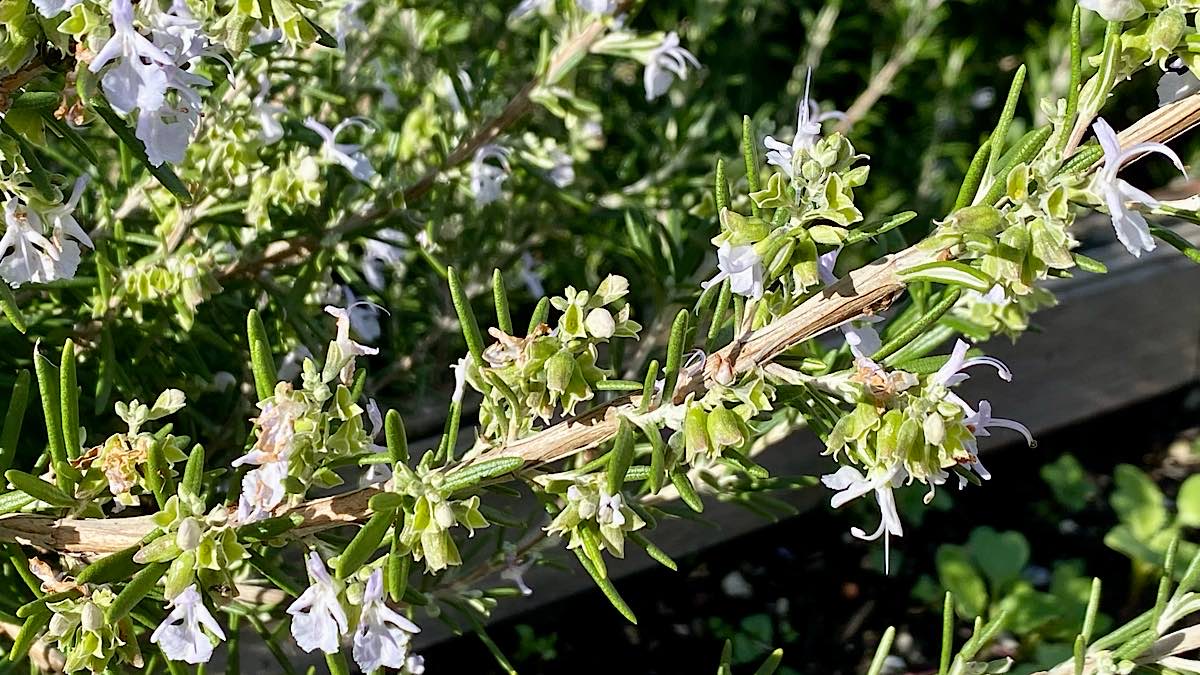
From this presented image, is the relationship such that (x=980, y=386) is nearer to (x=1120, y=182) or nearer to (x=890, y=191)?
(x=890, y=191)

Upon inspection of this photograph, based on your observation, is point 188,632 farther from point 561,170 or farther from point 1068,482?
point 1068,482

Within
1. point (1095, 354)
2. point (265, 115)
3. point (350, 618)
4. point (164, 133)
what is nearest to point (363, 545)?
point (350, 618)

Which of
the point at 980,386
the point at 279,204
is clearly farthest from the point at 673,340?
the point at 980,386

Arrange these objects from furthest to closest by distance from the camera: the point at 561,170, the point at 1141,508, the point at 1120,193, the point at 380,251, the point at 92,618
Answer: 1. the point at 1141,508
2. the point at 561,170
3. the point at 380,251
4. the point at 92,618
5. the point at 1120,193

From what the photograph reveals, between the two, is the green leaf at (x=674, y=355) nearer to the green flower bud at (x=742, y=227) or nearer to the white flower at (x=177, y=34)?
the green flower bud at (x=742, y=227)

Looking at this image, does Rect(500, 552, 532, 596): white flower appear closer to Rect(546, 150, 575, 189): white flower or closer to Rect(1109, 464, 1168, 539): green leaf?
Rect(546, 150, 575, 189): white flower

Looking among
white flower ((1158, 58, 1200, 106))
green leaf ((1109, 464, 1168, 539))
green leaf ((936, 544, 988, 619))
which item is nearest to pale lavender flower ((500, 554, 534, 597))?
white flower ((1158, 58, 1200, 106))
